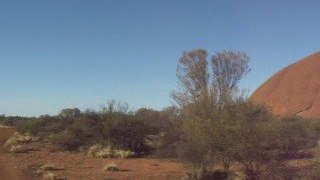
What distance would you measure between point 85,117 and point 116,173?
12.3 meters

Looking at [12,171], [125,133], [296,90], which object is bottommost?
[12,171]

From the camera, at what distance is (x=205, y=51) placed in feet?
Answer: 84.6

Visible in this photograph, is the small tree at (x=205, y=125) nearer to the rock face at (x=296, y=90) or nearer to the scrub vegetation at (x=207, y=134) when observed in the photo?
the scrub vegetation at (x=207, y=134)

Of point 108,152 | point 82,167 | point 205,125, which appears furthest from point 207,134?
point 108,152

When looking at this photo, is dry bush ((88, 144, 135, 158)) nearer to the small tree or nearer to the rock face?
the small tree

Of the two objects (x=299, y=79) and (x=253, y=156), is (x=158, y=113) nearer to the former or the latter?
(x=253, y=156)

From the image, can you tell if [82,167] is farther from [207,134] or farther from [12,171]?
[207,134]

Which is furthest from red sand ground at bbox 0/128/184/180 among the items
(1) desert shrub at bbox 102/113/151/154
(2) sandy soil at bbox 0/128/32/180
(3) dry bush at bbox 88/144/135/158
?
(1) desert shrub at bbox 102/113/151/154

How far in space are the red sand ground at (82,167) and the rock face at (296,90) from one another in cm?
2281

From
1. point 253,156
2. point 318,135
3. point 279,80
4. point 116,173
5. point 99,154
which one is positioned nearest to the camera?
point 253,156

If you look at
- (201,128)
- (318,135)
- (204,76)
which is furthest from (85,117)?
(201,128)

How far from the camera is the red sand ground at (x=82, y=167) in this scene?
17.0 m

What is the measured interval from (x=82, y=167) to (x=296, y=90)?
107 ft

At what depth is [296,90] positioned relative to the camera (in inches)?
1895
